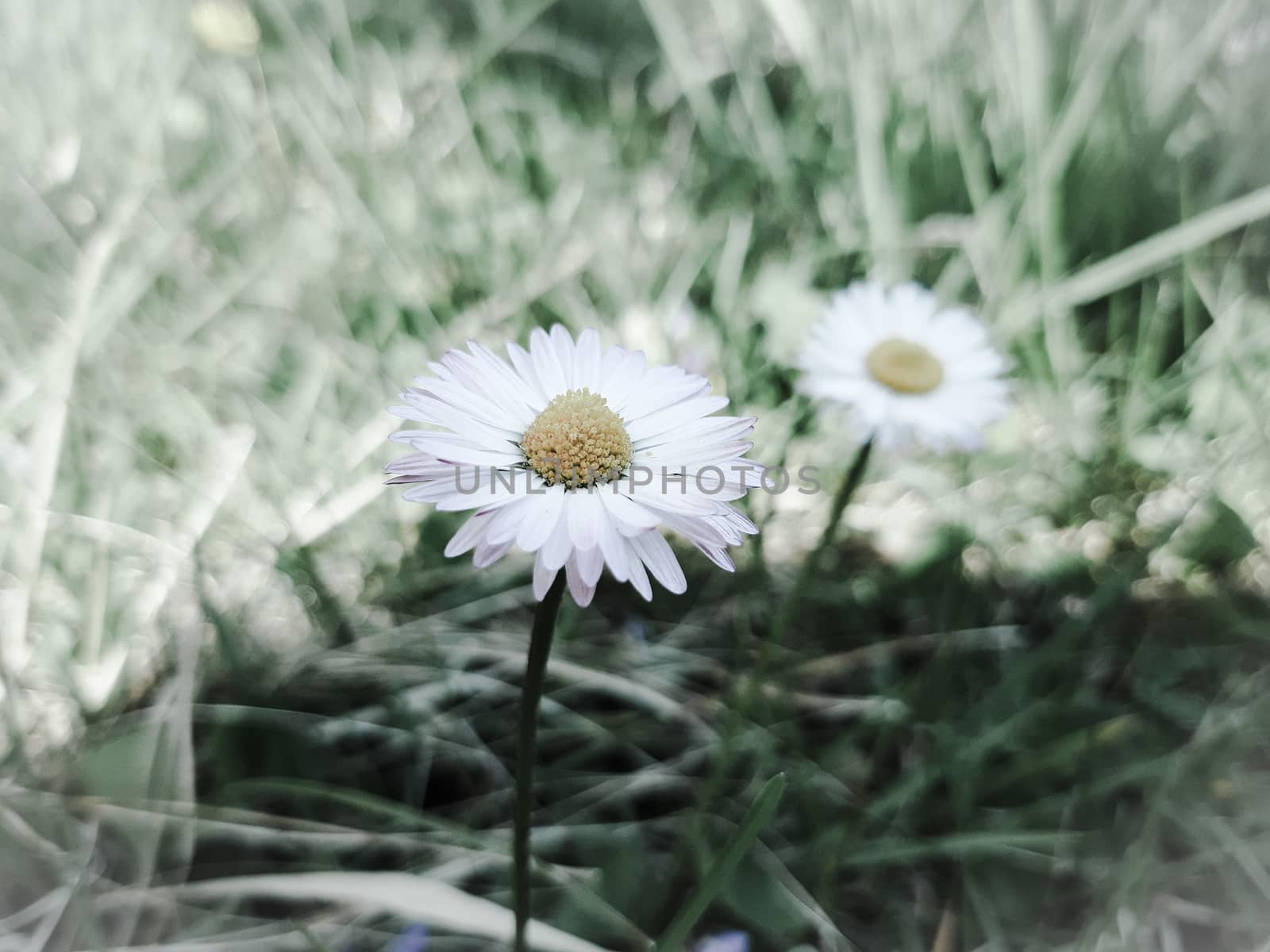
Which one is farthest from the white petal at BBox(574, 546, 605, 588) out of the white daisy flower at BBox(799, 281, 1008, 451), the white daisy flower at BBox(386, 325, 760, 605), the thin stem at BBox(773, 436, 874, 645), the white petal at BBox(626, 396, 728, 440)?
the white daisy flower at BBox(799, 281, 1008, 451)

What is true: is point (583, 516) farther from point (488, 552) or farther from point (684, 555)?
point (684, 555)

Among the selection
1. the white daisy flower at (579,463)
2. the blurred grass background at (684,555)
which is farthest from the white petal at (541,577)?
the blurred grass background at (684,555)

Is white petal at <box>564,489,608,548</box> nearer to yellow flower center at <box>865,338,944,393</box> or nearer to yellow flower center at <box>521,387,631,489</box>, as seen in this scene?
yellow flower center at <box>521,387,631,489</box>

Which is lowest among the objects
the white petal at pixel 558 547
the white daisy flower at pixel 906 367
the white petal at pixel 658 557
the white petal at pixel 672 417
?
the white petal at pixel 558 547

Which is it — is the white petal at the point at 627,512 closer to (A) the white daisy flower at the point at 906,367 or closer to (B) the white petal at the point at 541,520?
(B) the white petal at the point at 541,520

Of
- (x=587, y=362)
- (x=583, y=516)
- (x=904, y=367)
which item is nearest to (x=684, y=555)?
(x=904, y=367)
